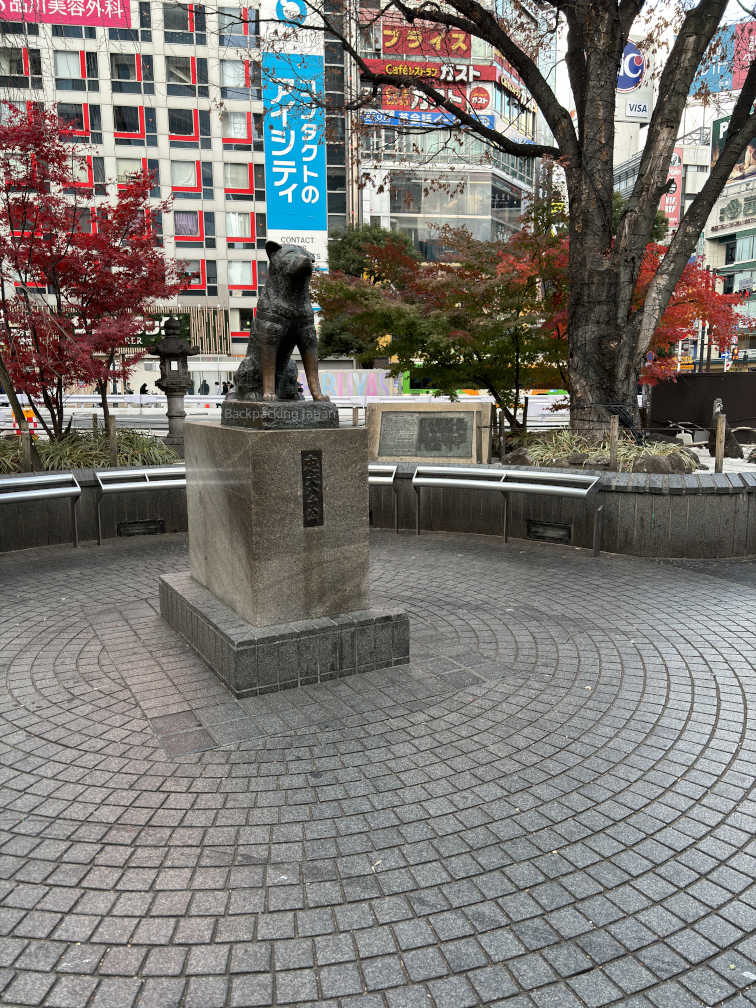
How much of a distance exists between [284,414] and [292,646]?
1604 mm

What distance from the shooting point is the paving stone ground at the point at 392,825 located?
2.46 meters

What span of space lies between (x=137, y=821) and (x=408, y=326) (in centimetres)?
1025

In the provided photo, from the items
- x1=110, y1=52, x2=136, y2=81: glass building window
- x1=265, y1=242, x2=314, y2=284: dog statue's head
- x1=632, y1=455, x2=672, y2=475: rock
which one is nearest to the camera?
x1=265, y1=242, x2=314, y2=284: dog statue's head

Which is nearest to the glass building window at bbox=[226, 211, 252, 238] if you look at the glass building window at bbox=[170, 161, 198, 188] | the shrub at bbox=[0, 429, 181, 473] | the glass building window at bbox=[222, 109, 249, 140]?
the glass building window at bbox=[170, 161, 198, 188]

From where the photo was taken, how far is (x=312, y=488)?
4.93 meters

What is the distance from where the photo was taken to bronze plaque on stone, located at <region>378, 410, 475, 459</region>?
416 inches

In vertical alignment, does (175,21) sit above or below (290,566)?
above

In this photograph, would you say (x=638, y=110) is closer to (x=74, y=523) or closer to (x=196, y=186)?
(x=196, y=186)

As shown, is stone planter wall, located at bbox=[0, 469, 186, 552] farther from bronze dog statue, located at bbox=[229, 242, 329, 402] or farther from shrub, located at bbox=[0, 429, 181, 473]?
bronze dog statue, located at bbox=[229, 242, 329, 402]

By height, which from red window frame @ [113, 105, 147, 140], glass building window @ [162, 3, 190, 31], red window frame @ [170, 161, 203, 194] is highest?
glass building window @ [162, 3, 190, 31]

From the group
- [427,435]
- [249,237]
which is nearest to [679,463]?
[427,435]

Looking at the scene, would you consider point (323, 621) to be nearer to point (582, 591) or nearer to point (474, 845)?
point (474, 845)

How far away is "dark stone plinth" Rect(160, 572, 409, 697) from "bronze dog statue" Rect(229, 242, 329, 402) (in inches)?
64.8

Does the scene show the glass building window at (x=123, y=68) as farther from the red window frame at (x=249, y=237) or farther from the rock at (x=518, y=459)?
the rock at (x=518, y=459)
